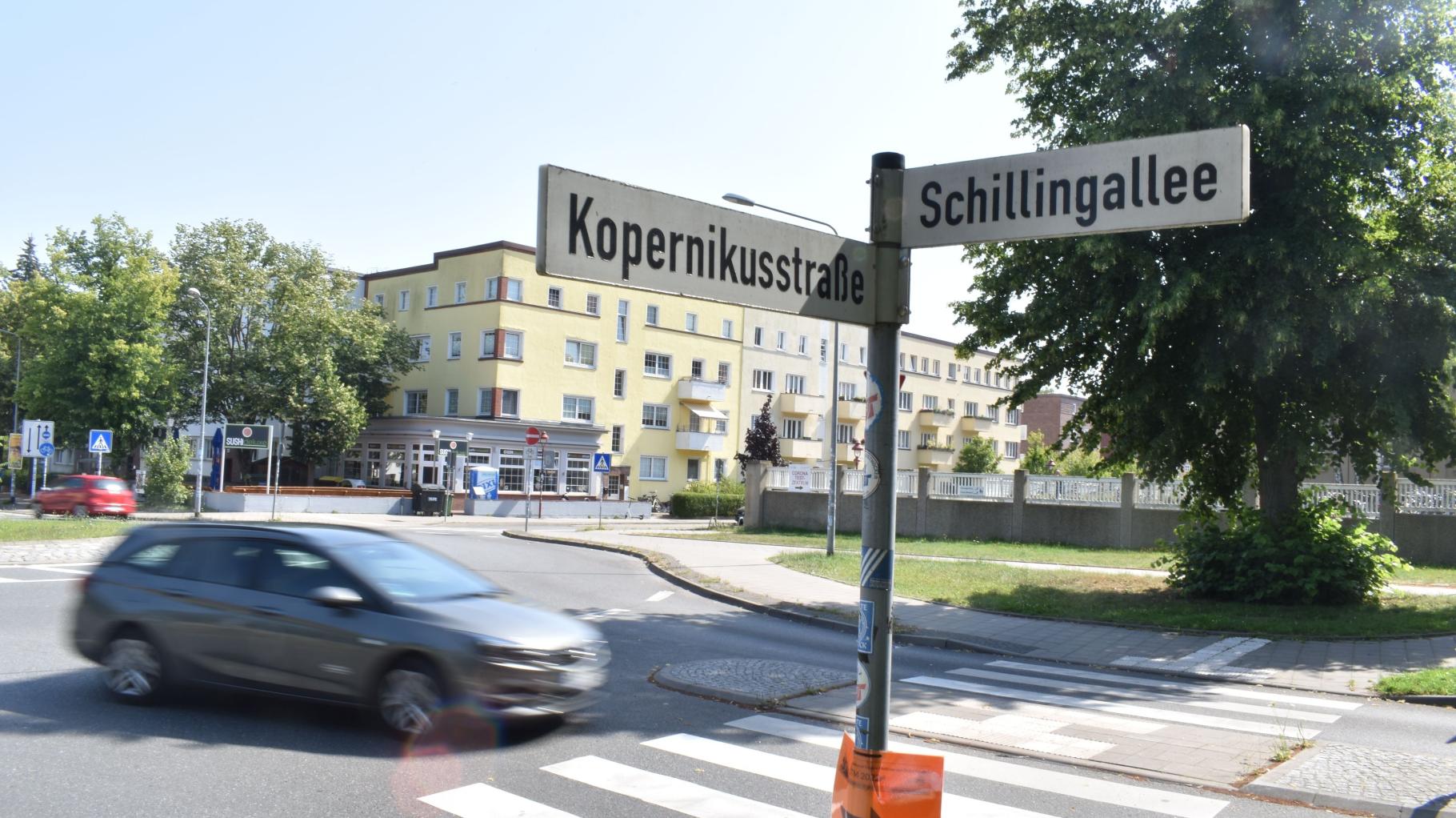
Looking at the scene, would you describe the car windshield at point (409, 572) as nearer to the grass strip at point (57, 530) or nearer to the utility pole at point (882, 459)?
the utility pole at point (882, 459)

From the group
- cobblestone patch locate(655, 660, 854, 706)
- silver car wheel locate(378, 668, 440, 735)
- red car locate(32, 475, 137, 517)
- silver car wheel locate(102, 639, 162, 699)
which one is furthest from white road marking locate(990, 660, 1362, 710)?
red car locate(32, 475, 137, 517)

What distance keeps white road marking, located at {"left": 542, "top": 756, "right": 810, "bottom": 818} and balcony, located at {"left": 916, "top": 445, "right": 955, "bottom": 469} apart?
218 feet

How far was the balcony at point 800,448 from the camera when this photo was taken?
64125 mm

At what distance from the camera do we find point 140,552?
858 centimetres

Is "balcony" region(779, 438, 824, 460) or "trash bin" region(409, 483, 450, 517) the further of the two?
"balcony" region(779, 438, 824, 460)

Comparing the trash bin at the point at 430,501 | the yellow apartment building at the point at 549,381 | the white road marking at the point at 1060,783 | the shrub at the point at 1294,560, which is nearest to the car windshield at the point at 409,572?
the white road marking at the point at 1060,783

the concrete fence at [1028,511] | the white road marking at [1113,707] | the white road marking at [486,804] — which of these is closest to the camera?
the white road marking at [486,804]

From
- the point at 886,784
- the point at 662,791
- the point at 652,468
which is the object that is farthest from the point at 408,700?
the point at 652,468

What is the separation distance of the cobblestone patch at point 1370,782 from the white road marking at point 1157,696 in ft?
5.65

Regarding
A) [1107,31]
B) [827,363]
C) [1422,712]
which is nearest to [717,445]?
[827,363]

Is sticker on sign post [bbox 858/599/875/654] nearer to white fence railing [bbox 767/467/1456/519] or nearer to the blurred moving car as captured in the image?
the blurred moving car

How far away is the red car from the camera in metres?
34.6

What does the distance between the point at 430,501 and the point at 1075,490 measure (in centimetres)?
2762

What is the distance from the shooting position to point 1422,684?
34.6 ft
